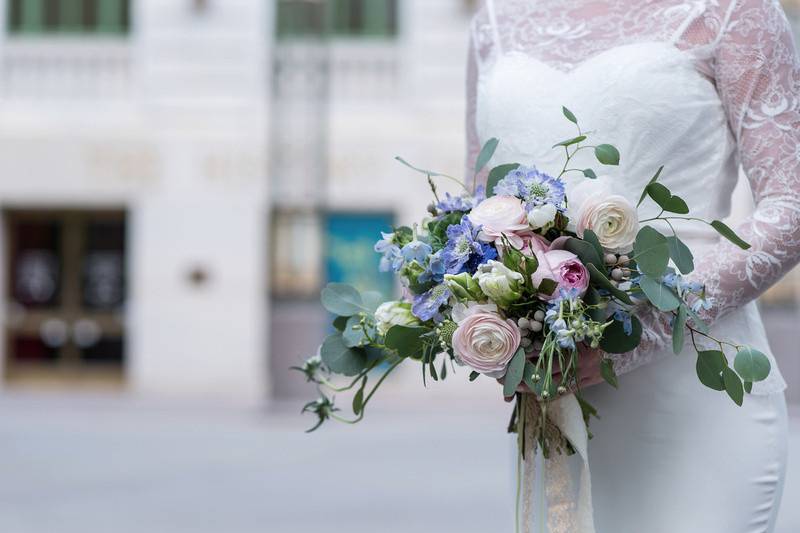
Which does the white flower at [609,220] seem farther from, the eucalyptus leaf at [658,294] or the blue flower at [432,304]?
the blue flower at [432,304]

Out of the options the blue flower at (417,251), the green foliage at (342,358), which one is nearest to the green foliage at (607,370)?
the blue flower at (417,251)

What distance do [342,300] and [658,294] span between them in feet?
1.88

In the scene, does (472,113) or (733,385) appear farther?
(472,113)

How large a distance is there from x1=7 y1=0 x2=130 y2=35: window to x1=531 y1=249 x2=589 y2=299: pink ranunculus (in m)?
16.0

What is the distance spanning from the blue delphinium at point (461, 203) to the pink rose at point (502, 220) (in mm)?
77

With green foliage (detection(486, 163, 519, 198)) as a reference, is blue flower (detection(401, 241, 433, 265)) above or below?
below

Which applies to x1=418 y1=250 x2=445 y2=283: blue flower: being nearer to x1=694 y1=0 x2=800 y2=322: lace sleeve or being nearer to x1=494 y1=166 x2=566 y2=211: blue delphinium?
x1=494 y1=166 x2=566 y2=211: blue delphinium

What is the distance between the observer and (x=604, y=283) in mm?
1807

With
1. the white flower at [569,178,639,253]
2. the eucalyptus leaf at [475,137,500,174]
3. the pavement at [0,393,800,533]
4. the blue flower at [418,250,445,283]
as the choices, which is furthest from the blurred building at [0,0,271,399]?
the white flower at [569,178,639,253]

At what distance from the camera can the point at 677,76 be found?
2.06 m

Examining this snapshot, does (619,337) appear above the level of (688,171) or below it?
below

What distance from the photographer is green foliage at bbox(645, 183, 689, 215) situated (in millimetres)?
1856

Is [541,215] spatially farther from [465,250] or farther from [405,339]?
[405,339]

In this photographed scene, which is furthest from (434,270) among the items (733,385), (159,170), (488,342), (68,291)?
(68,291)
